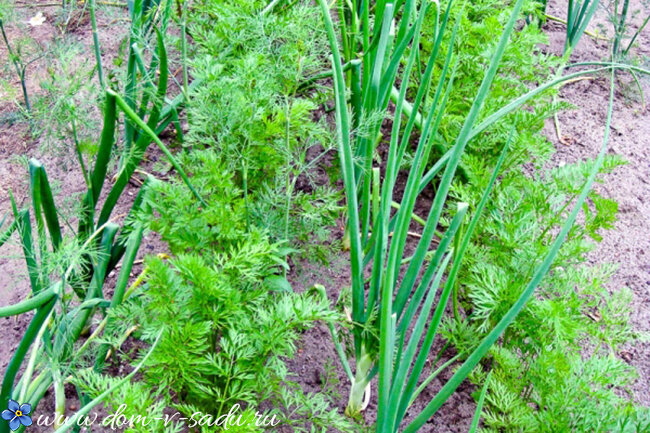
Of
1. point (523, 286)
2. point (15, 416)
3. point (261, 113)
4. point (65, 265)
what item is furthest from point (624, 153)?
point (15, 416)

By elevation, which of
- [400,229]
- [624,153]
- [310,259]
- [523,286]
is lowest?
[624,153]

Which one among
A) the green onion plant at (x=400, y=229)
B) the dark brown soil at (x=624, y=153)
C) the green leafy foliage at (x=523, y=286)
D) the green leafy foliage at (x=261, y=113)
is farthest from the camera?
the dark brown soil at (x=624, y=153)

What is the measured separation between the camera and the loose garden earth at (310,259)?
3.93 ft

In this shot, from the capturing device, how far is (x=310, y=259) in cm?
168

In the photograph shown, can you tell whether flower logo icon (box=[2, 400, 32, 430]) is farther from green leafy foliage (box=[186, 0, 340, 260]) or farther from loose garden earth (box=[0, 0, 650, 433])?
green leafy foliage (box=[186, 0, 340, 260])

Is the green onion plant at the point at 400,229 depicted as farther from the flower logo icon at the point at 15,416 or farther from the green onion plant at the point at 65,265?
the flower logo icon at the point at 15,416

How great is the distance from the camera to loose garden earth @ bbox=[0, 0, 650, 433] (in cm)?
120

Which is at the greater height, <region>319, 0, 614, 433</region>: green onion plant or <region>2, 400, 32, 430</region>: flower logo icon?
<region>319, 0, 614, 433</region>: green onion plant

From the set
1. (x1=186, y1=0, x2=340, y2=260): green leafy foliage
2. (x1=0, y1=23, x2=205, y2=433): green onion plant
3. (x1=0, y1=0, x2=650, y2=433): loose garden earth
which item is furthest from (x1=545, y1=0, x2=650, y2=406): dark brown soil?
(x1=0, y1=23, x2=205, y2=433): green onion plant

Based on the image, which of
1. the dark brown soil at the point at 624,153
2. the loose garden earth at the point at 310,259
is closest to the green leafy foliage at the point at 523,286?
the loose garden earth at the point at 310,259

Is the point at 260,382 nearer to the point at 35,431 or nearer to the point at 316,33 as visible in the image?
the point at 35,431

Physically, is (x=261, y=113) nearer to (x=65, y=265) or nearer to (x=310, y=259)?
(x=310, y=259)

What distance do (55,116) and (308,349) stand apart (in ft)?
2.80

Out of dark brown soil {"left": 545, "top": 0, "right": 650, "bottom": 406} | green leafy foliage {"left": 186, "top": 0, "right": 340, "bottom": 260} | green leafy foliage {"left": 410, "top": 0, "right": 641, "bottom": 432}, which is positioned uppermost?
green leafy foliage {"left": 186, "top": 0, "right": 340, "bottom": 260}
